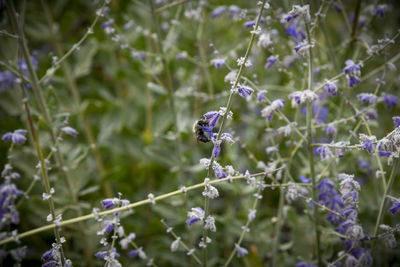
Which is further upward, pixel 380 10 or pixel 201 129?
pixel 380 10

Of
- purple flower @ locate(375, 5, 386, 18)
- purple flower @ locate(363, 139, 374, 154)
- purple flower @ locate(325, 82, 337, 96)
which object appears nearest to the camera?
purple flower @ locate(363, 139, 374, 154)

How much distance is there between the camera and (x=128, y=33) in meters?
2.14

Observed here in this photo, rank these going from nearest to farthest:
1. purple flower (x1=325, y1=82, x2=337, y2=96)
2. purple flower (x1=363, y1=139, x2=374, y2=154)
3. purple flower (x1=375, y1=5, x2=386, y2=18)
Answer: purple flower (x1=363, y1=139, x2=374, y2=154) < purple flower (x1=325, y1=82, x2=337, y2=96) < purple flower (x1=375, y1=5, x2=386, y2=18)

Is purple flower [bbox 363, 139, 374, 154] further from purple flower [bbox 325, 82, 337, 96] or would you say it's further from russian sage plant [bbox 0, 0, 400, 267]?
purple flower [bbox 325, 82, 337, 96]

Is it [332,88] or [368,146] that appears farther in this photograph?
[332,88]

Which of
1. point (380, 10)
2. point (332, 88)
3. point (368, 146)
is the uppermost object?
point (380, 10)

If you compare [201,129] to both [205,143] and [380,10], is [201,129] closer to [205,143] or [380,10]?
[205,143]

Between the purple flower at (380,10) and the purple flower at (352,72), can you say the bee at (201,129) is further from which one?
the purple flower at (380,10)

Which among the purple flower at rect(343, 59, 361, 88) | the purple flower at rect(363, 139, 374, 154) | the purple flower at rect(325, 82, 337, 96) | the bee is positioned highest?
the purple flower at rect(343, 59, 361, 88)

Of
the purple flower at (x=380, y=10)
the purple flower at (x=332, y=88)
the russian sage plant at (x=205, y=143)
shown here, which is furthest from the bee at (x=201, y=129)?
the purple flower at (x=380, y=10)

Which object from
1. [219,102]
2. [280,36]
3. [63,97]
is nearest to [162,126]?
[219,102]

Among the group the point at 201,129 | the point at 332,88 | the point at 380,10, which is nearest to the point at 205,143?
the point at 201,129

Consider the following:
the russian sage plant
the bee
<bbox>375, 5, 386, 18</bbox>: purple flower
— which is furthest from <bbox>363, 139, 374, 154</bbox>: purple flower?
<bbox>375, 5, 386, 18</bbox>: purple flower

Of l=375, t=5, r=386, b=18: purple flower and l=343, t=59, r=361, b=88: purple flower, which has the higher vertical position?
l=375, t=5, r=386, b=18: purple flower
